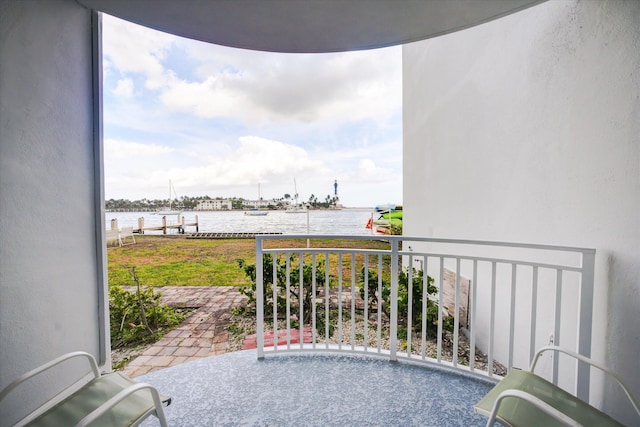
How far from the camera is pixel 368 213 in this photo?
549 centimetres

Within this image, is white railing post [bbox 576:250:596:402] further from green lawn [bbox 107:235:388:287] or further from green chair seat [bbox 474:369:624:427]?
green lawn [bbox 107:235:388:287]

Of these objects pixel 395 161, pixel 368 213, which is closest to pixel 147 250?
pixel 368 213

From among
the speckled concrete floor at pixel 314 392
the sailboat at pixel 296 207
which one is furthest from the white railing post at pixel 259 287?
the sailboat at pixel 296 207

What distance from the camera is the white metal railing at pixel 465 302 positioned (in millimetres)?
1811

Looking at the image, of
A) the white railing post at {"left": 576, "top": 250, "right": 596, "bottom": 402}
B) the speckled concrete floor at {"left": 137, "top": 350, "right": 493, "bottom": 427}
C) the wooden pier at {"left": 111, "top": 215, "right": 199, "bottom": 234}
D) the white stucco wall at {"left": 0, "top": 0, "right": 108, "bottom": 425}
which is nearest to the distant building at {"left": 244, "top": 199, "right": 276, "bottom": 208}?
the wooden pier at {"left": 111, "top": 215, "right": 199, "bottom": 234}

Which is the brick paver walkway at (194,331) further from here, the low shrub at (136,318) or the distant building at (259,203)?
the distant building at (259,203)

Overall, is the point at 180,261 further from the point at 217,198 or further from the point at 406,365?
the point at 406,365

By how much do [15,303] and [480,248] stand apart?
145 inches

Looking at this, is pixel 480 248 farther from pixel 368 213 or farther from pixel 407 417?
pixel 368 213

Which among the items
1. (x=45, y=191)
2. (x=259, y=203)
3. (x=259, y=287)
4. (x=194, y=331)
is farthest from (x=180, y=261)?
(x=45, y=191)

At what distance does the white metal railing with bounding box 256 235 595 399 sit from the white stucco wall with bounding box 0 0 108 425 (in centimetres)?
124

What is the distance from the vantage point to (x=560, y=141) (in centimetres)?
189

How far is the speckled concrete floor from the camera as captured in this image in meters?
1.72

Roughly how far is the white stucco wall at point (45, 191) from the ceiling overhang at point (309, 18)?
0.39m
